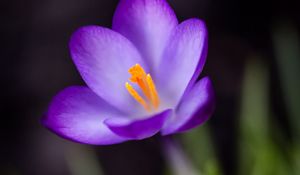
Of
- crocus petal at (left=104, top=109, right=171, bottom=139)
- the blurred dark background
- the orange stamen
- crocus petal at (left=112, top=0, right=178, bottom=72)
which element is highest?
crocus petal at (left=112, top=0, right=178, bottom=72)

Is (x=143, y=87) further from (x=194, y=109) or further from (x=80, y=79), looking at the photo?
(x=80, y=79)

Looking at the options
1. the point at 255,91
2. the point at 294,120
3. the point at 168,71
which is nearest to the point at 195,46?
the point at 168,71

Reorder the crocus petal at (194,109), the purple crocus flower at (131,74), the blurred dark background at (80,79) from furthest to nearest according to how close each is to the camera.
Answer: the blurred dark background at (80,79)
the purple crocus flower at (131,74)
the crocus petal at (194,109)

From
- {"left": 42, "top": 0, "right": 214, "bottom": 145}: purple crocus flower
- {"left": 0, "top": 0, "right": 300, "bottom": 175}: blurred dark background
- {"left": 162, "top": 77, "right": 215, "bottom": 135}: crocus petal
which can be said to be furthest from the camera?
{"left": 0, "top": 0, "right": 300, "bottom": 175}: blurred dark background

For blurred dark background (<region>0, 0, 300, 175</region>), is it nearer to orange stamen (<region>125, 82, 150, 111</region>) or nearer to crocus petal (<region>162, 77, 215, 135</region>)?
orange stamen (<region>125, 82, 150, 111</region>)

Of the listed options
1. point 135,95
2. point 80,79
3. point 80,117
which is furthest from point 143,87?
point 80,79

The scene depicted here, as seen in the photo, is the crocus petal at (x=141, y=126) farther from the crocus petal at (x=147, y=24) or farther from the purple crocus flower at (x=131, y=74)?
the crocus petal at (x=147, y=24)

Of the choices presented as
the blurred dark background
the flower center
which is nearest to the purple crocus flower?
the flower center

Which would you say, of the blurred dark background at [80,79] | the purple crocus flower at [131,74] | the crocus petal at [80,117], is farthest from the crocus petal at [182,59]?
the blurred dark background at [80,79]
